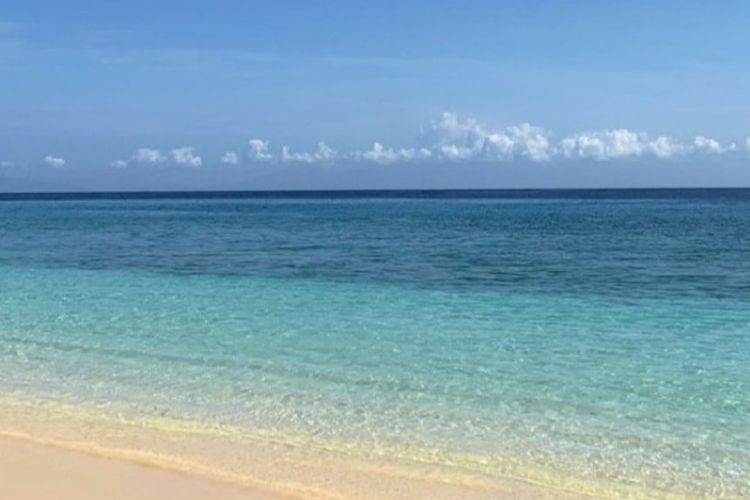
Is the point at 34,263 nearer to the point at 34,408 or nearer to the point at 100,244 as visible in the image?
the point at 100,244

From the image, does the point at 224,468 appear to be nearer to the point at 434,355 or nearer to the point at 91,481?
the point at 91,481

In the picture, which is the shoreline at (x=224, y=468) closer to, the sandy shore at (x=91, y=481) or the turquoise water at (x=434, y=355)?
the sandy shore at (x=91, y=481)

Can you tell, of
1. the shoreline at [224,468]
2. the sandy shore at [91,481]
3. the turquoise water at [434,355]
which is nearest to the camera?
the sandy shore at [91,481]

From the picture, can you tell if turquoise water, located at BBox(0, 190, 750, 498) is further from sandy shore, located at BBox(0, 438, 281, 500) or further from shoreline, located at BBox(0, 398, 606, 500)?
sandy shore, located at BBox(0, 438, 281, 500)

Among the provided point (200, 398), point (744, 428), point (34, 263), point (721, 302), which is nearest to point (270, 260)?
point (34, 263)

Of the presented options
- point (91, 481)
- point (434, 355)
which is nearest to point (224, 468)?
point (91, 481)

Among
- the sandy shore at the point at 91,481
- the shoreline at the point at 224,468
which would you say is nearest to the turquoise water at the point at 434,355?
the shoreline at the point at 224,468

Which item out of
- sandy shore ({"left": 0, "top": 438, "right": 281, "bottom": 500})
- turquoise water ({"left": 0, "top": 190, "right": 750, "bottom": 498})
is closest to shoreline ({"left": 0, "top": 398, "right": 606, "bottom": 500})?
sandy shore ({"left": 0, "top": 438, "right": 281, "bottom": 500})

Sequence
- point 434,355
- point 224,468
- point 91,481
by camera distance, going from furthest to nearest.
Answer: point 434,355
point 224,468
point 91,481

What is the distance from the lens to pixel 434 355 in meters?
11.1

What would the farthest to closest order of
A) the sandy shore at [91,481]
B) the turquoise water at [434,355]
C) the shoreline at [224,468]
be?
the turquoise water at [434,355] < the shoreline at [224,468] < the sandy shore at [91,481]

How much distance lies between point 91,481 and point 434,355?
557 cm

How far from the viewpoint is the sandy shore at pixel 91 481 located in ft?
19.7

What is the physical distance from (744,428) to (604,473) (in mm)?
1946
